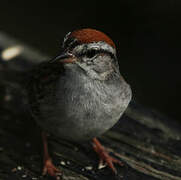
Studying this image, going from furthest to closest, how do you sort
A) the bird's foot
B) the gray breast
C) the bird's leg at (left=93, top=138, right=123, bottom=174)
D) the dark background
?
1. the dark background
2. the bird's leg at (left=93, top=138, right=123, bottom=174)
3. the bird's foot
4. the gray breast

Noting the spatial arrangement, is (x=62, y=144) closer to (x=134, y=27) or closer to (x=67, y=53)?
(x=67, y=53)

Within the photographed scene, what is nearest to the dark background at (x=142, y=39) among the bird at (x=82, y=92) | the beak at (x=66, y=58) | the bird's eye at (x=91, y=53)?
the bird at (x=82, y=92)

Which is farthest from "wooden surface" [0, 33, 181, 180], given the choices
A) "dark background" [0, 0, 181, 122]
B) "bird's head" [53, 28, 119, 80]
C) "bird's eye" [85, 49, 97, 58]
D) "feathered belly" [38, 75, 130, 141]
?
"dark background" [0, 0, 181, 122]

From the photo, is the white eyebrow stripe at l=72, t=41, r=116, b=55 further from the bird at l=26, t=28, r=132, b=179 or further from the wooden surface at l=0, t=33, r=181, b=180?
the wooden surface at l=0, t=33, r=181, b=180

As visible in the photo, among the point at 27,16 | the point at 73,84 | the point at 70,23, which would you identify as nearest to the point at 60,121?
the point at 73,84

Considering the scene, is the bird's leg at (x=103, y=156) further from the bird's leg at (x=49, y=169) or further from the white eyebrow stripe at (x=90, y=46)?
the white eyebrow stripe at (x=90, y=46)
